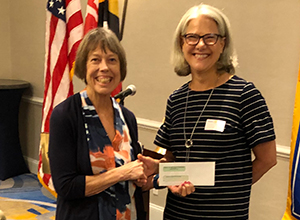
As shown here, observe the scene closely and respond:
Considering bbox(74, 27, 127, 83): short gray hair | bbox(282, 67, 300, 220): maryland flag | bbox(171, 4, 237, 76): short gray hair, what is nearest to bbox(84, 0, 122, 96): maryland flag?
bbox(171, 4, 237, 76): short gray hair

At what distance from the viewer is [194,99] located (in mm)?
1508

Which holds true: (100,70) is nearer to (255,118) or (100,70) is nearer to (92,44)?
(92,44)

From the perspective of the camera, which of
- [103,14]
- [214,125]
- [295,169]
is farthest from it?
[103,14]

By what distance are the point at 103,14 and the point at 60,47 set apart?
53cm

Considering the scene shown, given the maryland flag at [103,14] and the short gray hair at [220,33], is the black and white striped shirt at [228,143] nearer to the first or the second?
the short gray hair at [220,33]

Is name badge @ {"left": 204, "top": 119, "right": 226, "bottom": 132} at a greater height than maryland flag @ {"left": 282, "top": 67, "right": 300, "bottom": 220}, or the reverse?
name badge @ {"left": 204, "top": 119, "right": 226, "bottom": 132}

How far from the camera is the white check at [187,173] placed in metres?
1.34

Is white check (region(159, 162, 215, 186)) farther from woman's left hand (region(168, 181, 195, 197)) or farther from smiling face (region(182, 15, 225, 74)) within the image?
smiling face (region(182, 15, 225, 74))

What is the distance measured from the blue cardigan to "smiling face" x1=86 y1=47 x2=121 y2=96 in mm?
112

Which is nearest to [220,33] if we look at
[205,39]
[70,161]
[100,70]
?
[205,39]

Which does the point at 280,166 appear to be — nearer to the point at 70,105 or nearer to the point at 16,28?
the point at 70,105

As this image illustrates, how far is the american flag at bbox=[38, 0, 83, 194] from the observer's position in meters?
2.83

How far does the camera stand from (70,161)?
1.32 meters

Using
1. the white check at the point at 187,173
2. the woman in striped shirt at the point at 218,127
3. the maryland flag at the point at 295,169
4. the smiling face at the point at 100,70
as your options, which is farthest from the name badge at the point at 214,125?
the maryland flag at the point at 295,169
